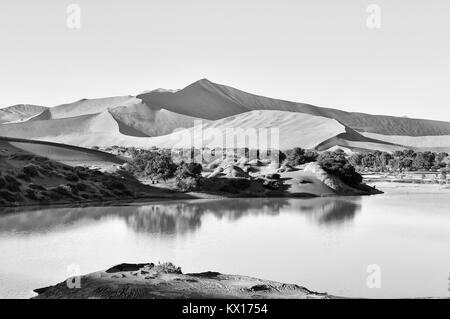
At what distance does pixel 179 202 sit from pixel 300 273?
1163 inches

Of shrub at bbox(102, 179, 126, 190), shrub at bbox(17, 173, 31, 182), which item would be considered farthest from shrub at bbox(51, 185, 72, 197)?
shrub at bbox(102, 179, 126, 190)

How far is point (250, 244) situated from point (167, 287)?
1052 cm

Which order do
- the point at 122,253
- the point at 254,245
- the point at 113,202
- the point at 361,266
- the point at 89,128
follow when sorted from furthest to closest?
the point at 89,128
the point at 113,202
the point at 254,245
the point at 122,253
the point at 361,266

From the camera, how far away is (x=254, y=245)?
25.1m

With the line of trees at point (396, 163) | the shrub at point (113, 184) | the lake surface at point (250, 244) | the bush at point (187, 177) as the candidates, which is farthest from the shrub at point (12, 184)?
the line of trees at point (396, 163)

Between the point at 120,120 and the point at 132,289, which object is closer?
the point at 132,289

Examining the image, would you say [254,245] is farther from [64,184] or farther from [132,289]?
[64,184]

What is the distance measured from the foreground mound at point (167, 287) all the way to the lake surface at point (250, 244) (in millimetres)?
1285

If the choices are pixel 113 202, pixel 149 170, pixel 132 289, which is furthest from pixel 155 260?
pixel 149 170

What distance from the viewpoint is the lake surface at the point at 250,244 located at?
1802 cm

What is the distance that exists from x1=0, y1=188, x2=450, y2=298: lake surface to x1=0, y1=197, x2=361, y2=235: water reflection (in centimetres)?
6

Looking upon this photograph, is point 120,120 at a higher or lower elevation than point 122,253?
higher

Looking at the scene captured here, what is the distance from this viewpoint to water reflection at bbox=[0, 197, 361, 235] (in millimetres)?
30688

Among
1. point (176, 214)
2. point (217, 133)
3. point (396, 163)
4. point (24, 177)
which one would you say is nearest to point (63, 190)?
point (24, 177)
